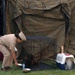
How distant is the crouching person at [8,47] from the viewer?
844cm

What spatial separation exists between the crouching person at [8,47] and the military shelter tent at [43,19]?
1.37 metres

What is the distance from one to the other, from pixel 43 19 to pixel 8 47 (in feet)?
6.27

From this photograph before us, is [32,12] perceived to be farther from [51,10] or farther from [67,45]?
[67,45]

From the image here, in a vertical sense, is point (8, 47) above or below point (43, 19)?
below

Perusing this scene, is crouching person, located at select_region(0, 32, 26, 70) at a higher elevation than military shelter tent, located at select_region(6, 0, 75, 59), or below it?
below

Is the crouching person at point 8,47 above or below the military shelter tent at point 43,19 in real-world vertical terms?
below

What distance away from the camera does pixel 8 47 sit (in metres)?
8.71

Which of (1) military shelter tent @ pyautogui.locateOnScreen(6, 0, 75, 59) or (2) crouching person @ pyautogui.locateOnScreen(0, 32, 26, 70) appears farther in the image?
(1) military shelter tent @ pyautogui.locateOnScreen(6, 0, 75, 59)

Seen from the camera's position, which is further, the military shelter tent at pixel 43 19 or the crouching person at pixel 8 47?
the military shelter tent at pixel 43 19

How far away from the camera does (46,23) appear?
10.2m

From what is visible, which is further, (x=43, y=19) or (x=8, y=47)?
(x=43, y=19)

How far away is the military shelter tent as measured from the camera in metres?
10.0

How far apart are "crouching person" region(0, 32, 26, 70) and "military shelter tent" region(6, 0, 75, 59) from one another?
54.0 inches

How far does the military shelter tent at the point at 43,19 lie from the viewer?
10.0 meters
